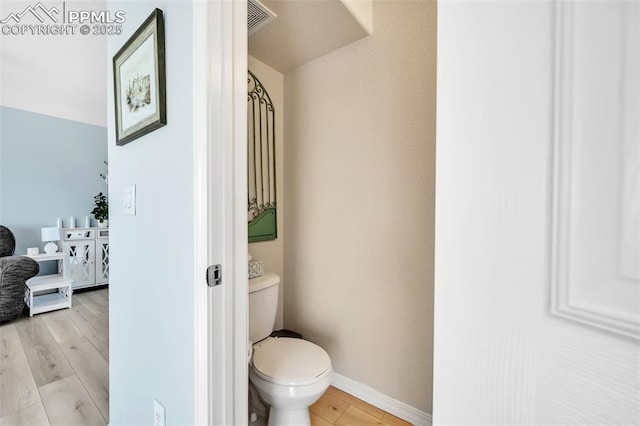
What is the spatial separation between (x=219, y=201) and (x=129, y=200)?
2.00 ft

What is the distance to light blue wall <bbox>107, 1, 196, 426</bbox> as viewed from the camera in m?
0.84

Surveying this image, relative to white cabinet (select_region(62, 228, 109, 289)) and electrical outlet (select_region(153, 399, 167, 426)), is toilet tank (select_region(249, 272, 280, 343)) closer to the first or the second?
A: electrical outlet (select_region(153, 399, 167, 426))

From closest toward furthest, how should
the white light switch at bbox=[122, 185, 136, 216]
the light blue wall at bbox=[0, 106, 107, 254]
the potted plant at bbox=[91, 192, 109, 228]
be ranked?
the white light switch at bbox=[122, 185, 136, 216] → the light blue wall at bbox=[0, 106, 107, 254] → the potted plant at bbox=[91, 192, 109, 228]

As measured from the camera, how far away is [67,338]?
89.8 inches

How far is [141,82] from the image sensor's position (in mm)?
1027

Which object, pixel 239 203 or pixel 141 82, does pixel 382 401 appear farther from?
pixel 141 82

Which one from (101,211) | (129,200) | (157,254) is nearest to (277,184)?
(129,200)

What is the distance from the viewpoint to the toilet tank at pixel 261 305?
1.49m

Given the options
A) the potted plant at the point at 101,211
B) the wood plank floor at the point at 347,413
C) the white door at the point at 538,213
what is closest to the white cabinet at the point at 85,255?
the potted plant at the point at 101,211

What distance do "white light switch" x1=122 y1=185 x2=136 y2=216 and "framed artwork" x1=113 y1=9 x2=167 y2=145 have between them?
0.66ft

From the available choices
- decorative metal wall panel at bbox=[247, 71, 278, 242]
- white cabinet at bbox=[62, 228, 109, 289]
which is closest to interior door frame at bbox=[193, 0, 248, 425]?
decorative metal wall panel at bbox=[247, 71, 278, 242]

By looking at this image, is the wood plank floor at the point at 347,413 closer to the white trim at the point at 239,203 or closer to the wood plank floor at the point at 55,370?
the white trim at the point at 239,203

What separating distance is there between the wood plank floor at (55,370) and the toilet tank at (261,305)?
0.88m

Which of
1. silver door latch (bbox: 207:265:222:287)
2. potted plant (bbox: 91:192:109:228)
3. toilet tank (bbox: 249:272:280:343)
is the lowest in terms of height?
toilet tank (bbox: 249:272:280:343)
